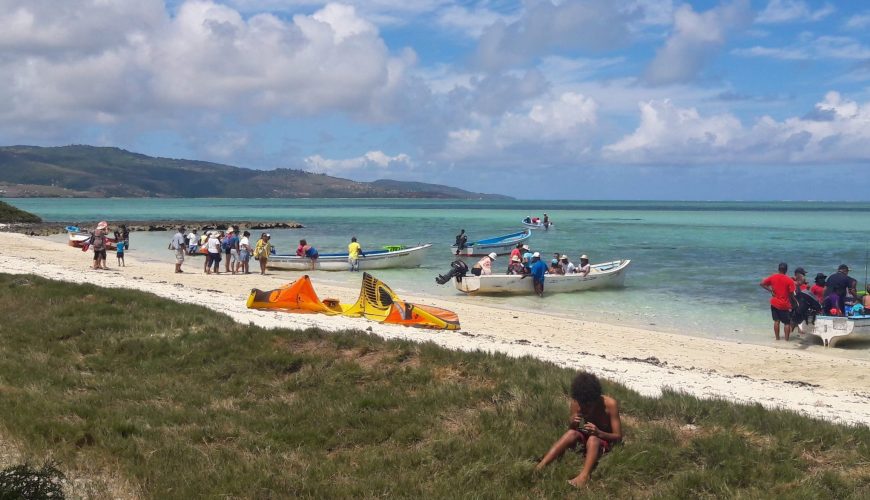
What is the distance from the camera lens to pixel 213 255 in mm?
26391

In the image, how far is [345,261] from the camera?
30.8m

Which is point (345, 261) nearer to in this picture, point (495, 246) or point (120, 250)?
point (120, 250)

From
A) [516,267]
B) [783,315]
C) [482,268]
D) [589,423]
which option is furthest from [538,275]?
[589,423]

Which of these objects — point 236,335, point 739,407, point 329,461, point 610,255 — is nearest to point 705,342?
point 739,407

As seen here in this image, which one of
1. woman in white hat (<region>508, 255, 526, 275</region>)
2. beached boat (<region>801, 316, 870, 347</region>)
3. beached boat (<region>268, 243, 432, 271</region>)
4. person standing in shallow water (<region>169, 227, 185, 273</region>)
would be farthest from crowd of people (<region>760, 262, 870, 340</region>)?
person standing in shallow water (<region>169, 227, 185, 273</region>)

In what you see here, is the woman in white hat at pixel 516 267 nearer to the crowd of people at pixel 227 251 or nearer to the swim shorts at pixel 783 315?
the swim shorts at pixel 783 315

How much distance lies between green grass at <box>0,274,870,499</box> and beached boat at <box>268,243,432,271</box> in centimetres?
2001

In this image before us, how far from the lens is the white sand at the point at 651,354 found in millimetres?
10125

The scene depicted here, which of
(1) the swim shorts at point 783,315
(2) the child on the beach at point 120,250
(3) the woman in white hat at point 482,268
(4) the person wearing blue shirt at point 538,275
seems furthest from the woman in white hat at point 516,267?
(2) the child on the beach at point 120,250

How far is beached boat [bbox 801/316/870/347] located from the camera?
15.6 m

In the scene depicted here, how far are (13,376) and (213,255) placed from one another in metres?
18.4

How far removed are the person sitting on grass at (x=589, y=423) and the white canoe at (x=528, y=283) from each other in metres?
17.0

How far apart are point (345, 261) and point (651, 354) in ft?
60.8

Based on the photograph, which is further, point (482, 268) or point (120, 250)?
point (120, 250)
